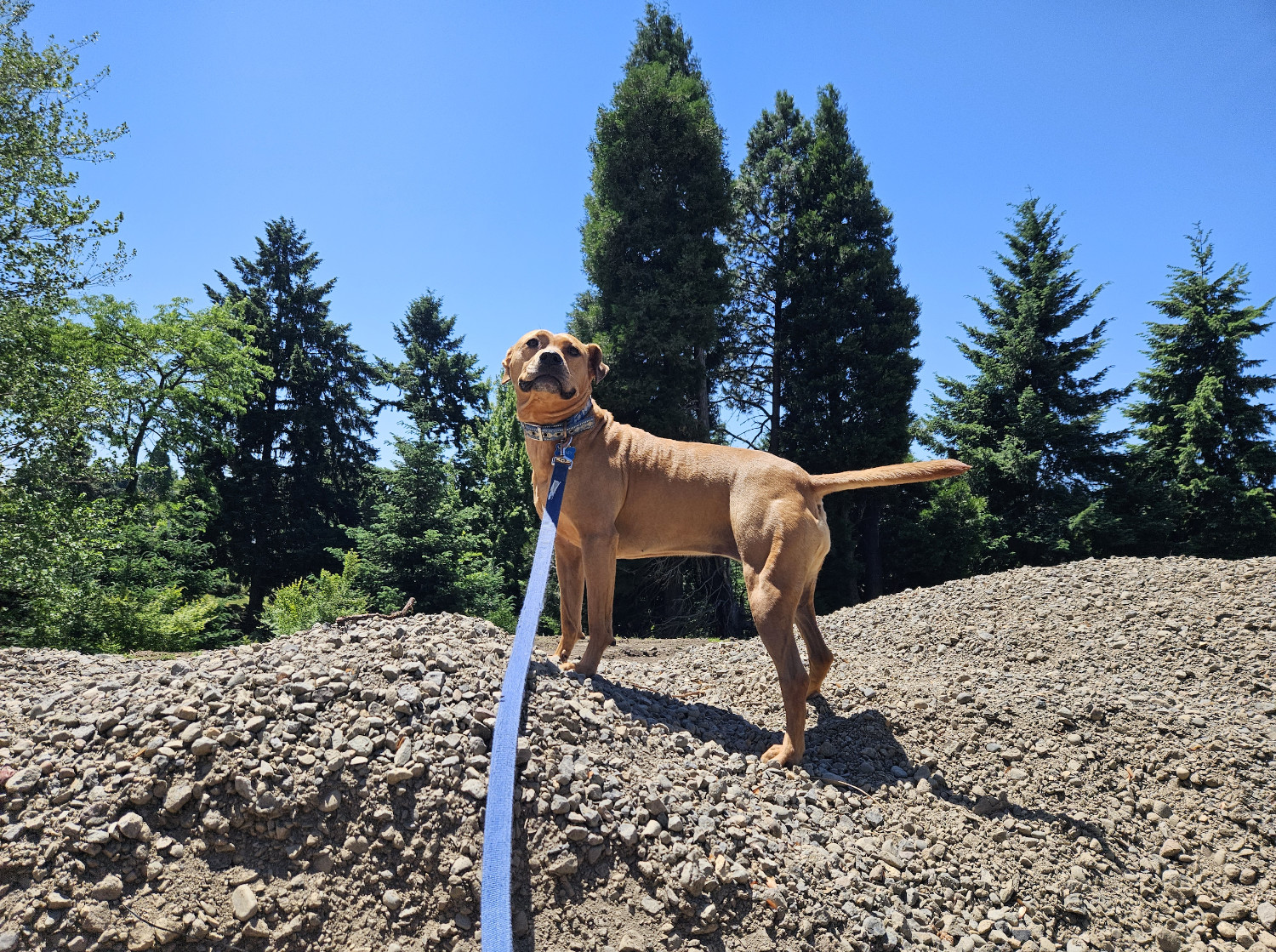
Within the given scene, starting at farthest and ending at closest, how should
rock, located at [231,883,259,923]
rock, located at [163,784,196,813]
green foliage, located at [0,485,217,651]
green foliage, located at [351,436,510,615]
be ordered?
green foliage, located at [351,436,510,615] → green foliage, located at [0,485,217,651] → rock, located at [163,784,196,813] → rock, located at [231,883,259,923]

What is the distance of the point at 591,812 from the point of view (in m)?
2.89

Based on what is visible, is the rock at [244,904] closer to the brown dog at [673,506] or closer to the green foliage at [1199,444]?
the brown dog at [673,506]

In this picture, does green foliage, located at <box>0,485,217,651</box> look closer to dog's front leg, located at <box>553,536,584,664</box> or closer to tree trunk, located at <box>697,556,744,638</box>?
dog's front leg, located at <box>553,536,584,664</box>

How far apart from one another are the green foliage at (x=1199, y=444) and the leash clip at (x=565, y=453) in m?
20.0

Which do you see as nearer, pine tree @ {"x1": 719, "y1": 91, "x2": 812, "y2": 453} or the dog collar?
the dog collar

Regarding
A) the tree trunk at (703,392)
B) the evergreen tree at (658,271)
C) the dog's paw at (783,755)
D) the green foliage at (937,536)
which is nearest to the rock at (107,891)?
the dog's paw at (783,755)

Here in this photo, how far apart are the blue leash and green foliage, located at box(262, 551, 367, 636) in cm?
849

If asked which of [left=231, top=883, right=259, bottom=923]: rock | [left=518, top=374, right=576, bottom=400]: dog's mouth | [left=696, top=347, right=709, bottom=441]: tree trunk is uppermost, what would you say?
[left=696, top=347, right=709, bottom=441]: tree trunk

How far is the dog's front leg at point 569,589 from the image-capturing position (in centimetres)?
491

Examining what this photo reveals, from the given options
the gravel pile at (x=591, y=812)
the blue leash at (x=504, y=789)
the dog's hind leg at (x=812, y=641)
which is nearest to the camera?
the blue leash at (x=504, y=789)

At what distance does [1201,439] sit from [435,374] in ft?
96.2

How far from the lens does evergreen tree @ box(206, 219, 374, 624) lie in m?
24.5

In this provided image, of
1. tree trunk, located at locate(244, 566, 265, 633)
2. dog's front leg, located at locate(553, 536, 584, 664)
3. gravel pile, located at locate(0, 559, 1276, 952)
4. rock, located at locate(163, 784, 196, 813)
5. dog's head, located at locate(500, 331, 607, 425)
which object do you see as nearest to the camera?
gravel pile, located at locate(0, 559, 1276, 952)

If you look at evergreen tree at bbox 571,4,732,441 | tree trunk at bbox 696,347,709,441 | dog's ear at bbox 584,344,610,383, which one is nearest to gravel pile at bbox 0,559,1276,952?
dog's ear at bbox 584,344,610,383
